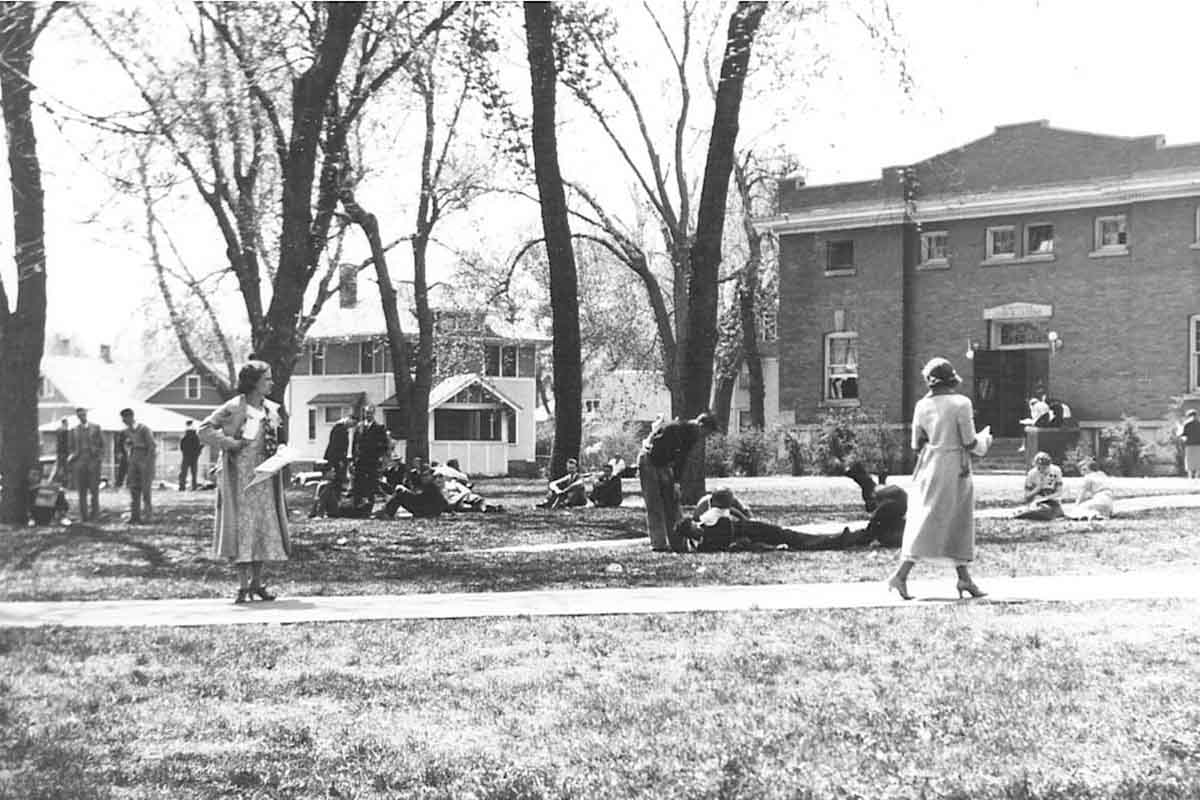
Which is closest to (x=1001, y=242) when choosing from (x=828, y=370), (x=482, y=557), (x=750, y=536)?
(x=828, y=370)

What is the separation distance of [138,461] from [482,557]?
958 centimetres

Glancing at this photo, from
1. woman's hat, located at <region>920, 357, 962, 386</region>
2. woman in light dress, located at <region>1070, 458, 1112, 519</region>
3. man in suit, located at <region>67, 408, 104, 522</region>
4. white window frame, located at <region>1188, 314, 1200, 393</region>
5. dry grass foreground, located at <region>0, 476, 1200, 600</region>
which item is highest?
white window frame, located at <region>1188, 314, 1200, 393</region>

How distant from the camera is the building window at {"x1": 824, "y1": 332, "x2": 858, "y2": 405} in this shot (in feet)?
130

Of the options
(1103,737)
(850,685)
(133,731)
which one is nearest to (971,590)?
(850,685)

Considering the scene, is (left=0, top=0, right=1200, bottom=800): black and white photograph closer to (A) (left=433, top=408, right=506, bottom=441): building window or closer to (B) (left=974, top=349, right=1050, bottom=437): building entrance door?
(B) (left=974, top=349, right=1050, bottom=437): building entrance door

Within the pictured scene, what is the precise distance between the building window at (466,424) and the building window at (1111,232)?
34.3 metres

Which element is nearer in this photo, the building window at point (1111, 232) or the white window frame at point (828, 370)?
the building window at point (1111, 232)

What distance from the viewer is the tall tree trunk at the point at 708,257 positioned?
68.0ft

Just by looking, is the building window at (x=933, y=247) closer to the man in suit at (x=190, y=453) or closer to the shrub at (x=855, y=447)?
the shrub at (x=855, y=447)

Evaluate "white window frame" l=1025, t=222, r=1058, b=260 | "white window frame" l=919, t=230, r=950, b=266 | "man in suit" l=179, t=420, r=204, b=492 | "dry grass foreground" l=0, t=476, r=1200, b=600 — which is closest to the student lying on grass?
"dry grass foreground" l=0, t=476, r=1200, b=600

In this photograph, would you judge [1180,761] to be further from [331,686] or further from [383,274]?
[383,274]

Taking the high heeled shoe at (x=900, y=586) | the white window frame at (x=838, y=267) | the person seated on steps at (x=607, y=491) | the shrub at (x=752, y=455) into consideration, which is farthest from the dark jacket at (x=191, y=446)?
the high heeled shoe at (x=900, y=586)

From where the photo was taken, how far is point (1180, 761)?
5.77 m

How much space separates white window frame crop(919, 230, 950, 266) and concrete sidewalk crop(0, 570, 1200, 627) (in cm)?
2620
